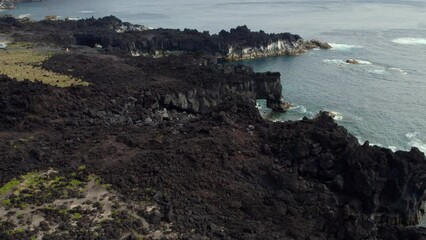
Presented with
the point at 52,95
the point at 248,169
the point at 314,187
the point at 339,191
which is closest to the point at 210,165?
the point at 248,169

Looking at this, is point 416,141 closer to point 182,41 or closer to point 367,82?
point 367,82

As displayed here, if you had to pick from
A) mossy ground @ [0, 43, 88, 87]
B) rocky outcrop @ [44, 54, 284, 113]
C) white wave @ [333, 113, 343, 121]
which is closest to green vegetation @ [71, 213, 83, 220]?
rocky outcrop @ [44, 54, 284, 113]

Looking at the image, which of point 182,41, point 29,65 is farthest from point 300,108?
point 29,65

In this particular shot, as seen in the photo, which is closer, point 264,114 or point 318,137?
point 318,137

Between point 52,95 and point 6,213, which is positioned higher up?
point 52,95

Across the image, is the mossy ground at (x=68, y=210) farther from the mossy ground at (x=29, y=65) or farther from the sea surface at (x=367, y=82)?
the sea surface at (x=367, y=82)

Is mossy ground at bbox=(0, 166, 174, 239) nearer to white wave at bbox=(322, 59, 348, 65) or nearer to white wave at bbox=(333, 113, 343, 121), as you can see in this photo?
white wave at bbox=(333, 113, 343, 121)

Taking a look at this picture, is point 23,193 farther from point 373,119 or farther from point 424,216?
point 373,119

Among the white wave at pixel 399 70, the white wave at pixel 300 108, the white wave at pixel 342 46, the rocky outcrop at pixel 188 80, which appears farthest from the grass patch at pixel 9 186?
the white wave at pixel 342 46
